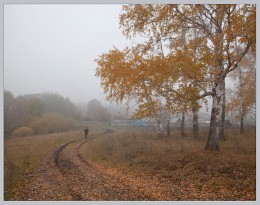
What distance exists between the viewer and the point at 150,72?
9.44 m

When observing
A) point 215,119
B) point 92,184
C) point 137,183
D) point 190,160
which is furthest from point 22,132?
point 215,119

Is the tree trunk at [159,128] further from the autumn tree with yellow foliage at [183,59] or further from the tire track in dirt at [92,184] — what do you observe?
the tire track in dirt at [92,184]

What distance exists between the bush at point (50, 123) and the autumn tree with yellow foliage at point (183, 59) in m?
3.15

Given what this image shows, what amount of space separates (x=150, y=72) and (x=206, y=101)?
2.54m

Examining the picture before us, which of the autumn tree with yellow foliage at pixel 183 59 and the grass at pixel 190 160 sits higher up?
the autumn tree with yellow foliage at pixel 183 59

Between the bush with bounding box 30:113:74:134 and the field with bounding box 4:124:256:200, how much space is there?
37cm

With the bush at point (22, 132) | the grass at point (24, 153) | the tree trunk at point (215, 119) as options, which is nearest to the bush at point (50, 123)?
the bush at point (22, 132)

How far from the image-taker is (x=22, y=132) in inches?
380

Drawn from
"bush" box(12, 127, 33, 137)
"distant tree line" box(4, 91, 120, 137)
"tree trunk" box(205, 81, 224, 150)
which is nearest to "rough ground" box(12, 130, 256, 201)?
"tree trunk" box(205, 81, 224, 150)

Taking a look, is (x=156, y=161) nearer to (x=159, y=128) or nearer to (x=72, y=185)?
(x=72, y=185)

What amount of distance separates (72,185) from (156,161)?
3.46 m

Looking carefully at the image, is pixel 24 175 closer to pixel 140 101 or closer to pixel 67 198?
pixel 67 198

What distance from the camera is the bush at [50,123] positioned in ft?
32.7

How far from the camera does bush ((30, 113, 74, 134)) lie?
392 inches
